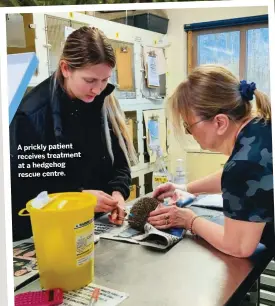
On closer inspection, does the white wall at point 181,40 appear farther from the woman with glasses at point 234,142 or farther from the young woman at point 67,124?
the young woman at point 67,124

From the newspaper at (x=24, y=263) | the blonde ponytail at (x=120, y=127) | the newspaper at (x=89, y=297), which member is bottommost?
the newspaper at (x=89, y=297)

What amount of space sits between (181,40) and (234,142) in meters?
0.29

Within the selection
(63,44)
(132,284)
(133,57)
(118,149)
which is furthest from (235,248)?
(63,44)

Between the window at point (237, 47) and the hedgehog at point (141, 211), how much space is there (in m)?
0.34

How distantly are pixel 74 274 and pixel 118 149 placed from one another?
1.01ft

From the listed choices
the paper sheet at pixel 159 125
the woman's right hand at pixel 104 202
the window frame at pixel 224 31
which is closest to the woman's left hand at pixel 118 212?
the woman's right hand at pixel 104 202

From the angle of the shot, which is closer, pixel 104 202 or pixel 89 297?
pixel 89 297

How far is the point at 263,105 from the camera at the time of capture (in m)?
0.83

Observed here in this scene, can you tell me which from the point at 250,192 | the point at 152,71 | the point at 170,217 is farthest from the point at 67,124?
the point at 250,192

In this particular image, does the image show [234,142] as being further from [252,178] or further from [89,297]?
[89,297]

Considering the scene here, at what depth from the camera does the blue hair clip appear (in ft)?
2.71

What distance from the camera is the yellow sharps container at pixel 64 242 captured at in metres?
0.76

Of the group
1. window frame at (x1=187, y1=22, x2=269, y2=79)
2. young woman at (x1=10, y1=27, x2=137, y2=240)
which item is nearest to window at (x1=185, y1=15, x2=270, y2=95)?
window frame at (x1=187, y1=22, x2=269, y2=79)

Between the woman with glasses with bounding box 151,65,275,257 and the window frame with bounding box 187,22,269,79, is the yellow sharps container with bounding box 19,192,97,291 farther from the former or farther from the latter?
the window frame with bounding box 187,22,269,79
